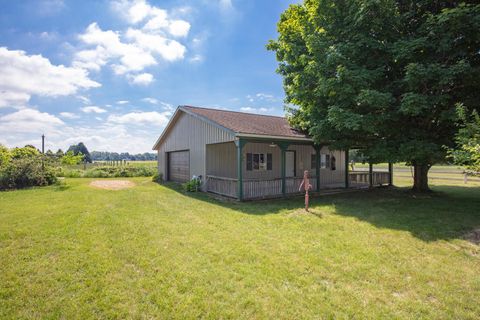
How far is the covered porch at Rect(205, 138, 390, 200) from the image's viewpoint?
35.6 ft

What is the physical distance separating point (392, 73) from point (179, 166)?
44.8 ft

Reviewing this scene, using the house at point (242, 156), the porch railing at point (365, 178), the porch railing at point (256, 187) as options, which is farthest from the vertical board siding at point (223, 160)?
the porch railing at point (365, 178)

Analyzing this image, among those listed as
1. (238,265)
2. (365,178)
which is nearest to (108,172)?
(365,178)

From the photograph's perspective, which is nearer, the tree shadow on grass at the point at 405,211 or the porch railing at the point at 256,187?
the tree shadow on grass at the point at 405,211

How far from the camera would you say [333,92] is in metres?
9.25

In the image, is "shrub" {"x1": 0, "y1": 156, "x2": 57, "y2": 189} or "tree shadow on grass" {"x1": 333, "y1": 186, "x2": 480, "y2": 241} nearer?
"tree shadow on grass" {"x1": 333, "y1": 186, "x2": 480, "y2": 241}

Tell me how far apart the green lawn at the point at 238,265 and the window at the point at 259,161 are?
19.9 feet

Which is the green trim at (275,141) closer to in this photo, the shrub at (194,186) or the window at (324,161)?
the window at (324,161)

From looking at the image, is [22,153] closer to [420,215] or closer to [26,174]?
[26,174]

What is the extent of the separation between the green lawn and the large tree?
3225 millimetres

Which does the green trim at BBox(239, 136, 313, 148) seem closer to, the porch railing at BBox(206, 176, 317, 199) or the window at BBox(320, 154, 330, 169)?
the porch railing at BBox(206, 176, 317, 199)

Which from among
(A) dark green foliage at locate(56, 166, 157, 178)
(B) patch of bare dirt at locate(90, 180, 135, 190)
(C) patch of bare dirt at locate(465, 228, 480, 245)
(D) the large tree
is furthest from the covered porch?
(A) dark green foliage at locate(56, 166, 157, 178)

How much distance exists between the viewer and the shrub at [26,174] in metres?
13.9

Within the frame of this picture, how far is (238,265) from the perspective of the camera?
424cm
